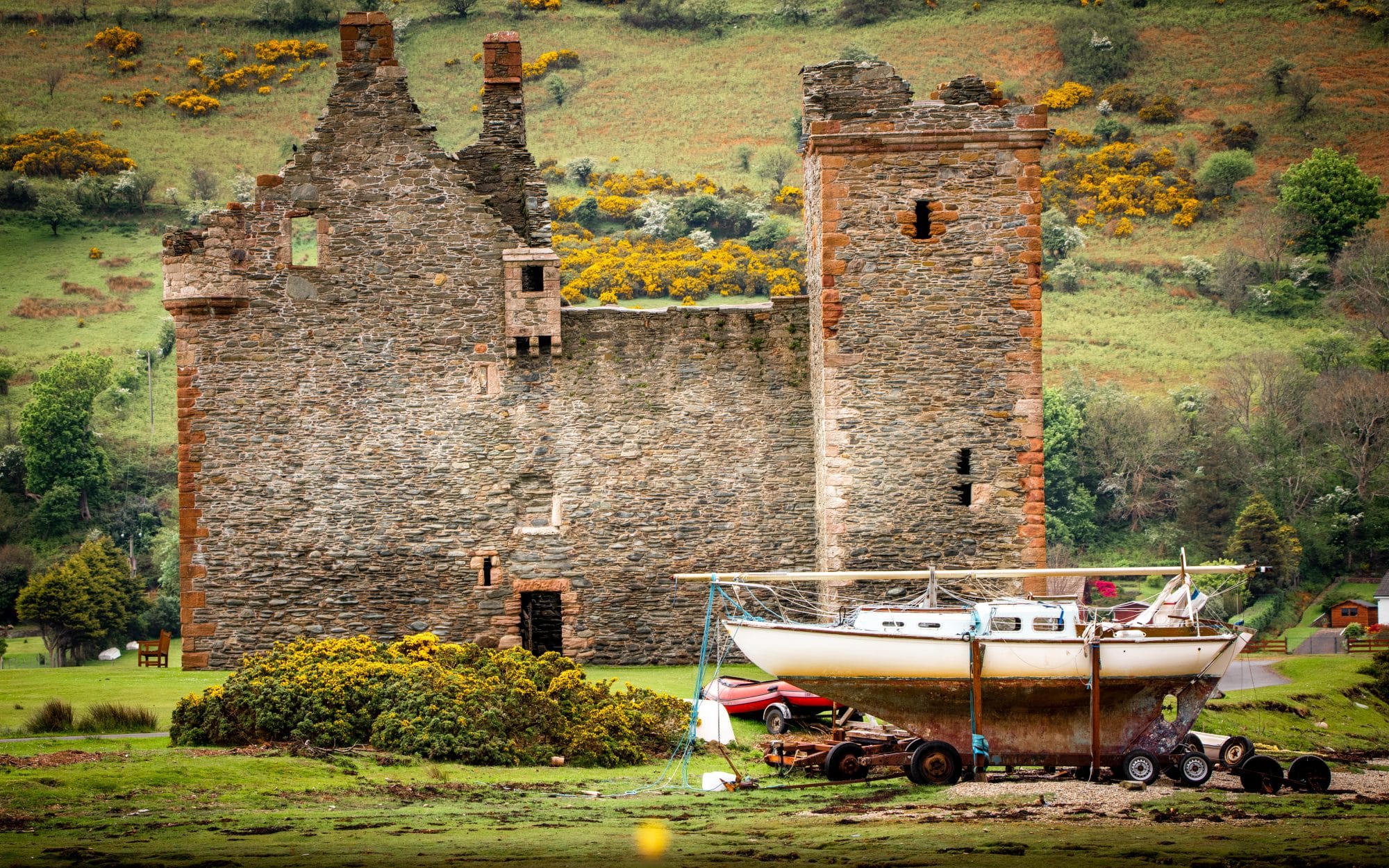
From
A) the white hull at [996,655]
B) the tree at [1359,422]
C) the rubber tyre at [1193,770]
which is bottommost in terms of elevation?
the rubber tyre at [1193,770]

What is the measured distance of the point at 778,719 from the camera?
75.8 feet

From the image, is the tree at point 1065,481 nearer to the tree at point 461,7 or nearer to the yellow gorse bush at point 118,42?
the tree at point 461,7

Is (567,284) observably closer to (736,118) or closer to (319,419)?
(319,419)

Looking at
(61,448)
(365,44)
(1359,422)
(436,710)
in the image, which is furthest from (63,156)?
(436,710)

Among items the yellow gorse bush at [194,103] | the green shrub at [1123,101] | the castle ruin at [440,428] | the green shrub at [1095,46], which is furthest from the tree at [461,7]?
the castle ruin at [440,428]

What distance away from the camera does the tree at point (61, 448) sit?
2515 inches

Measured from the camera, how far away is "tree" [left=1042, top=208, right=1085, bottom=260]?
3258 inches

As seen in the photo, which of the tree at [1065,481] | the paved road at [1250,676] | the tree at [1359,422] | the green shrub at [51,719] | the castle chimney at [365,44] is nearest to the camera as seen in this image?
the green shrub at [51,719]

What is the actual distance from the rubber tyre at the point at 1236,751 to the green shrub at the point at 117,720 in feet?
40.8

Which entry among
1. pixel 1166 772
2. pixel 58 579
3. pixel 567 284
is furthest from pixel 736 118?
pixel 1166 772

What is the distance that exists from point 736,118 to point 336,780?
242ft

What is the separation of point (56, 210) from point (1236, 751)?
234 feet

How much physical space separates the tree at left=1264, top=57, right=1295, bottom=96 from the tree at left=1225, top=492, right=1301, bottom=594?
50365 millimetres

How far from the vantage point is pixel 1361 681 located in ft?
101
